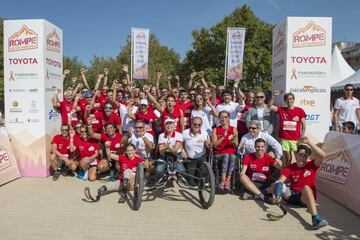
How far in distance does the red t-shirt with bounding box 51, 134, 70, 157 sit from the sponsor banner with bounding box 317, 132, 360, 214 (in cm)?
513

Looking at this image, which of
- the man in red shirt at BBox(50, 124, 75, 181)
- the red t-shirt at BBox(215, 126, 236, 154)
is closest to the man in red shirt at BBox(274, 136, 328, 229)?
the red t-shirt at BBox(215, 126, 236, 154)

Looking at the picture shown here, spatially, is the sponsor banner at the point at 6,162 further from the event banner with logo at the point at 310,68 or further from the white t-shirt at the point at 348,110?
the white t-shirt at the point at 348,110

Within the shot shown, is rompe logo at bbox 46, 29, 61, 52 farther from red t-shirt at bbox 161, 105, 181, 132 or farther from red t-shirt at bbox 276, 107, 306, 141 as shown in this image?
red t-shirt at bbox 276, 107, 306, 141

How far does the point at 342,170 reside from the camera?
18.2ft

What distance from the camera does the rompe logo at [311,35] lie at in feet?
22.5

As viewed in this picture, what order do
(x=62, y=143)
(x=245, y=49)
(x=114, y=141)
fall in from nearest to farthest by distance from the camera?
(x=114, y=141), (x=62, y=143), (x=245, y=49)

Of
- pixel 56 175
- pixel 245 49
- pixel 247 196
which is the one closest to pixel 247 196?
pixel 247 196

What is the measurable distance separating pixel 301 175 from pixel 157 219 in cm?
221

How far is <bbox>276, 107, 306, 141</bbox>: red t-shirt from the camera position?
640cm

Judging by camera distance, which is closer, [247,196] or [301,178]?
[301,178]

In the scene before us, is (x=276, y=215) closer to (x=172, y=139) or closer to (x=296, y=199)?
(x=296, y=199)

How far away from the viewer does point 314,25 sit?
686cm

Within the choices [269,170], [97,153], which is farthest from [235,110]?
[97,153]

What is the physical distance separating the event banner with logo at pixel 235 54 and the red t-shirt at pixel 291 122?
22.4 ft
